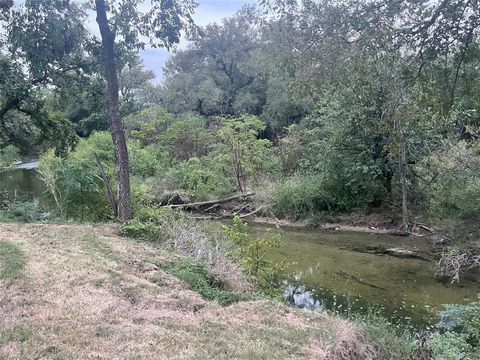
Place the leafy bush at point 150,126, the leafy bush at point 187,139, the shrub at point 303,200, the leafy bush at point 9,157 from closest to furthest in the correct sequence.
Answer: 1. the shrub at point 303,200
2. the leafy bush at point 187,139
3. the leafy bush at point 150,126
4. the leafy bush at point 9,157

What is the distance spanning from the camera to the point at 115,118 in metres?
11.5

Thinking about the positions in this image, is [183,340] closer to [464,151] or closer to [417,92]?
[417,92]

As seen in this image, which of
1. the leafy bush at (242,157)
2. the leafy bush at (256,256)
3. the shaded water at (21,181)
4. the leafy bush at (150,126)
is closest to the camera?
the leafy bush at (256,256)

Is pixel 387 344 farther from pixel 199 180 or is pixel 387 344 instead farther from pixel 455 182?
pixel 199 180

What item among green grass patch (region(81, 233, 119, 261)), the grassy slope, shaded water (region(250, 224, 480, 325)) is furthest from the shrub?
the grassy slope

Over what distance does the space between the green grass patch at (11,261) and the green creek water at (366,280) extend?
16.6 ft

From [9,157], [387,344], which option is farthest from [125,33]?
[9,157]

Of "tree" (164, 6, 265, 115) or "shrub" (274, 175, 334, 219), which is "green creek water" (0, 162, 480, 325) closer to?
"shrub" (274, 175, 334, 219)

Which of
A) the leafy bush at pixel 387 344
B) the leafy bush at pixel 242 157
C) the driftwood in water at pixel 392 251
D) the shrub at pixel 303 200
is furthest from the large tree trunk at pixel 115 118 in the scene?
the leafy bush at pixel 242 157

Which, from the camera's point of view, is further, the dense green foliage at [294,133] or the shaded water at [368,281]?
the shaded water at [368,281]

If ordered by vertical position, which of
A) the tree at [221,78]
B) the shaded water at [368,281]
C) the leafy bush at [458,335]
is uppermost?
the tree at [221,78]

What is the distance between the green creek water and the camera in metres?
9.01

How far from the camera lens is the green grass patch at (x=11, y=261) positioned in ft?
20.8

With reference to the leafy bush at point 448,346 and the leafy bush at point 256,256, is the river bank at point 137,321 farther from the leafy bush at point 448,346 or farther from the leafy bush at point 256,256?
the leafy bush at point 256,256
